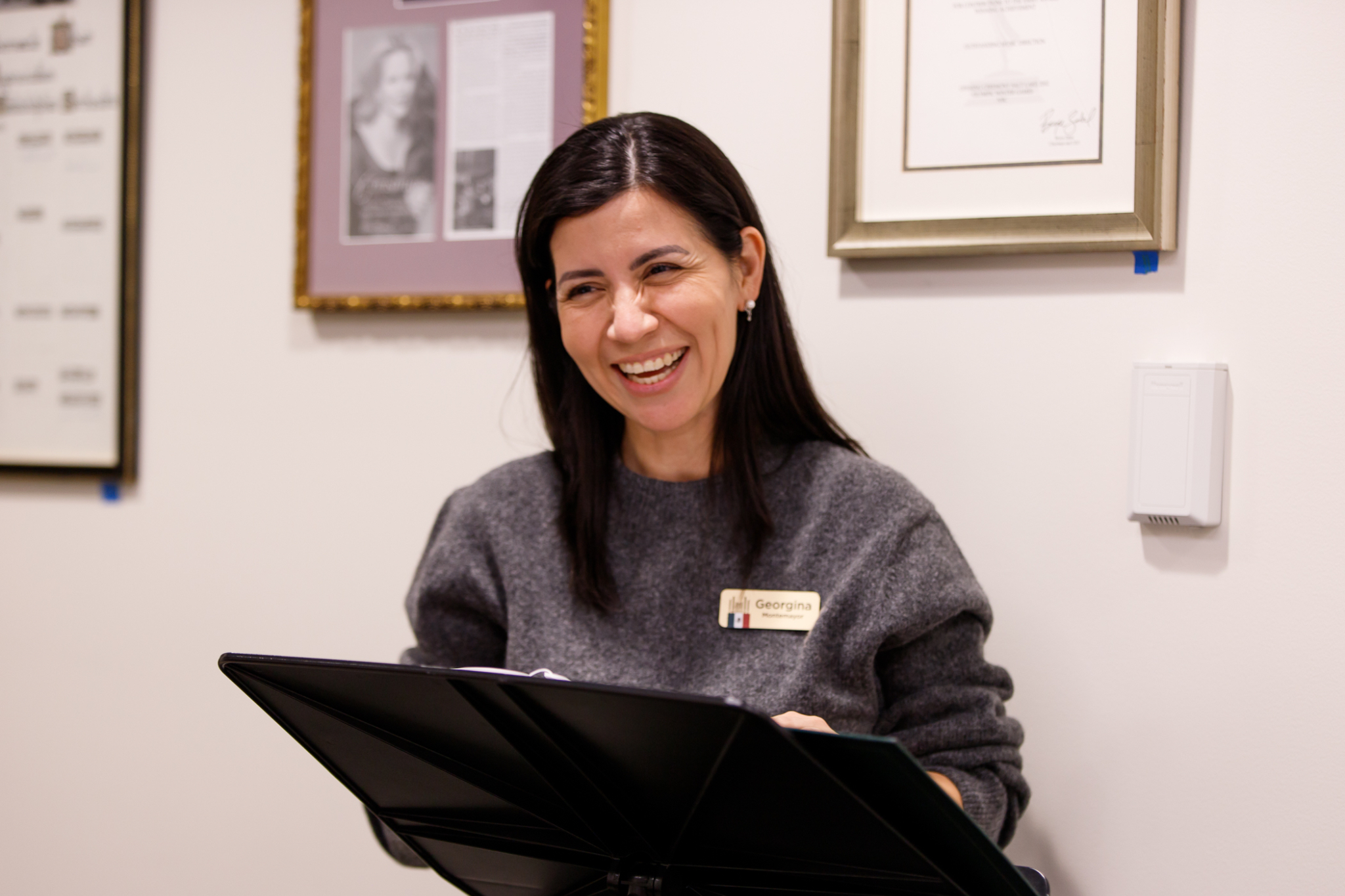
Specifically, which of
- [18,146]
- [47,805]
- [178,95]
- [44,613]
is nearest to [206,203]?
[178,95]

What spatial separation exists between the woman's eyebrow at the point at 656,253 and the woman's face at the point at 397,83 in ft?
2.09

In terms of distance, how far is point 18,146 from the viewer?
185cm

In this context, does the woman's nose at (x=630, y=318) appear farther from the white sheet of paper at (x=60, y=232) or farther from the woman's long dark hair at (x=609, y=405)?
the white sheet of paper at (x=60, y=232)

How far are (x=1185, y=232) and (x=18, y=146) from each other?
185cm

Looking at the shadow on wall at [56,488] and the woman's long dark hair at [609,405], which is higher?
the woman's long dark hair at [609,405]

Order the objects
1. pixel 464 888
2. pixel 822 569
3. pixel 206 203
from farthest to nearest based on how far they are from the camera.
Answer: pixel 206 203, pixel 822 569, pixel 464 888

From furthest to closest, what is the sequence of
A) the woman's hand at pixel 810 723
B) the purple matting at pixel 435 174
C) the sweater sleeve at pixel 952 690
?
the purple matting at pixel 435 174
the sweater sleeve at pixel 952 690
the woman's hand at pixel 810 723

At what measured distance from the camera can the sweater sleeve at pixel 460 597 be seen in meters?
1.35

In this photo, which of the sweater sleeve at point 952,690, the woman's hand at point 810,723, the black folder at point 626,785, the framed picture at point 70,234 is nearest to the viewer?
the black folder at point 626,785

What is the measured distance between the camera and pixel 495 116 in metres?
1.58

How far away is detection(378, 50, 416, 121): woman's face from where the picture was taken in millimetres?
1628

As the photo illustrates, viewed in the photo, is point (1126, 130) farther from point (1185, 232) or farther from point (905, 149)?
point (905, 149)

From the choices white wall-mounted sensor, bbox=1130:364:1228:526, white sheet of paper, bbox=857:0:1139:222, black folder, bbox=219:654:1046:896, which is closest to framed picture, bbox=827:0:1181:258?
white sheet of paper, bbox=857:0:1139:222
